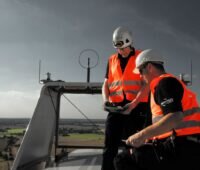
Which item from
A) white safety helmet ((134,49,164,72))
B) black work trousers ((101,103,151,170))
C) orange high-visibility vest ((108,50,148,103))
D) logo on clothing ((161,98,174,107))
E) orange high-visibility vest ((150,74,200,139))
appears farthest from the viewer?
orange high-visibility vest ((108,50,148,103))

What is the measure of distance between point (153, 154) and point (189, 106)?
0.48m

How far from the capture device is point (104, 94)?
185 inches

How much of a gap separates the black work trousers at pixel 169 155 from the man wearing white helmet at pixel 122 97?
1167 millimetres

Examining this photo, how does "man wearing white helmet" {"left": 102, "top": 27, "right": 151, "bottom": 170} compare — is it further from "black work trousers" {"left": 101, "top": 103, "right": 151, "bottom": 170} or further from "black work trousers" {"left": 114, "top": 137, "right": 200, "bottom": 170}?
"black work trousers" {"left": 114, "top": 137, "right": 200, "bottom": 170}

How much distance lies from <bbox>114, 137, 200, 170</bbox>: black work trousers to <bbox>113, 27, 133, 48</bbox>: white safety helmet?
181 centimetres

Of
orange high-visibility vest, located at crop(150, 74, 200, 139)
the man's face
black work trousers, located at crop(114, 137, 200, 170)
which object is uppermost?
the man's face

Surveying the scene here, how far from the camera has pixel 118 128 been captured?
14.4 ft

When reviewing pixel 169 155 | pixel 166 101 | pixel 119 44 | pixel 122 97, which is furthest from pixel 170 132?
pixel 119 44

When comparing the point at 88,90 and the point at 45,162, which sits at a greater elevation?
the point at 88,90

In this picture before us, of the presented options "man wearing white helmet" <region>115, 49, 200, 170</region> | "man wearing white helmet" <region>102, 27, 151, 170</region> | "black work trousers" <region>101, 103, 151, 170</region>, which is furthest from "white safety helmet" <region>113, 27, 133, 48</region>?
"man wearing white helmet" <region>115, 49, 200, 170</region>

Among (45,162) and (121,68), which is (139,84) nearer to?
(121,68)

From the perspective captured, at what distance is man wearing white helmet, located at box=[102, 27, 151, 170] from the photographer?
4348 mm

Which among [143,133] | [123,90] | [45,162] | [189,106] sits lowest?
[45,162]

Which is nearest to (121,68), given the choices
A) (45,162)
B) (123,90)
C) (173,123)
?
(123,90)
